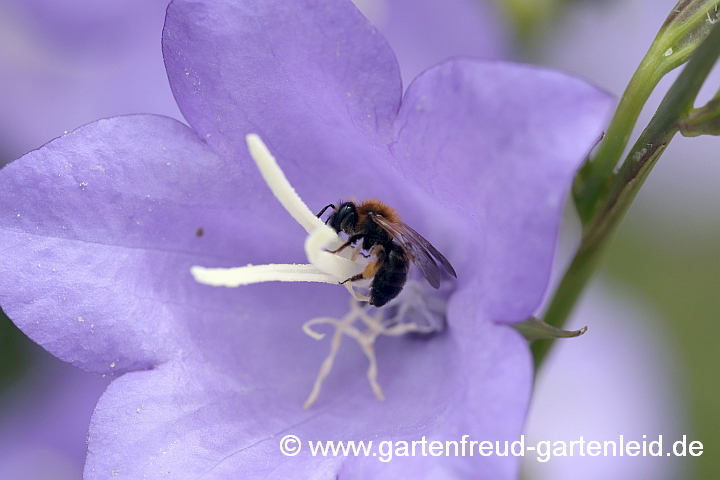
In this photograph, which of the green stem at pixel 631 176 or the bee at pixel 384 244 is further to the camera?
the bee at pixel 384 244

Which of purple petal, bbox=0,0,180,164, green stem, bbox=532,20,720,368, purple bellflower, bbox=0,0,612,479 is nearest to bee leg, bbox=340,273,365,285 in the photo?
purple bellflower, bbox=0,0,612,479

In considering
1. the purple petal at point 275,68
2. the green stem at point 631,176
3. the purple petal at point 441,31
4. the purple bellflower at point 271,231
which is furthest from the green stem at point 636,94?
the purple petal at point 441,31

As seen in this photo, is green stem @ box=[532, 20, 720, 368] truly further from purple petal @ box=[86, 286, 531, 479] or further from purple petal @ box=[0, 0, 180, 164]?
purple petal @ box=[0, 0, 180, 164]

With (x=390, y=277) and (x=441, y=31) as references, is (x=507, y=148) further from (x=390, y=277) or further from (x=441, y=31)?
(x=441, y=31)

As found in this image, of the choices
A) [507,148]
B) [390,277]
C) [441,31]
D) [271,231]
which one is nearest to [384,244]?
[390,277]

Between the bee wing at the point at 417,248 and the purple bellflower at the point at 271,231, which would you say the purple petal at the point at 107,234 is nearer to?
the purple bellflower at the point at 271,231
